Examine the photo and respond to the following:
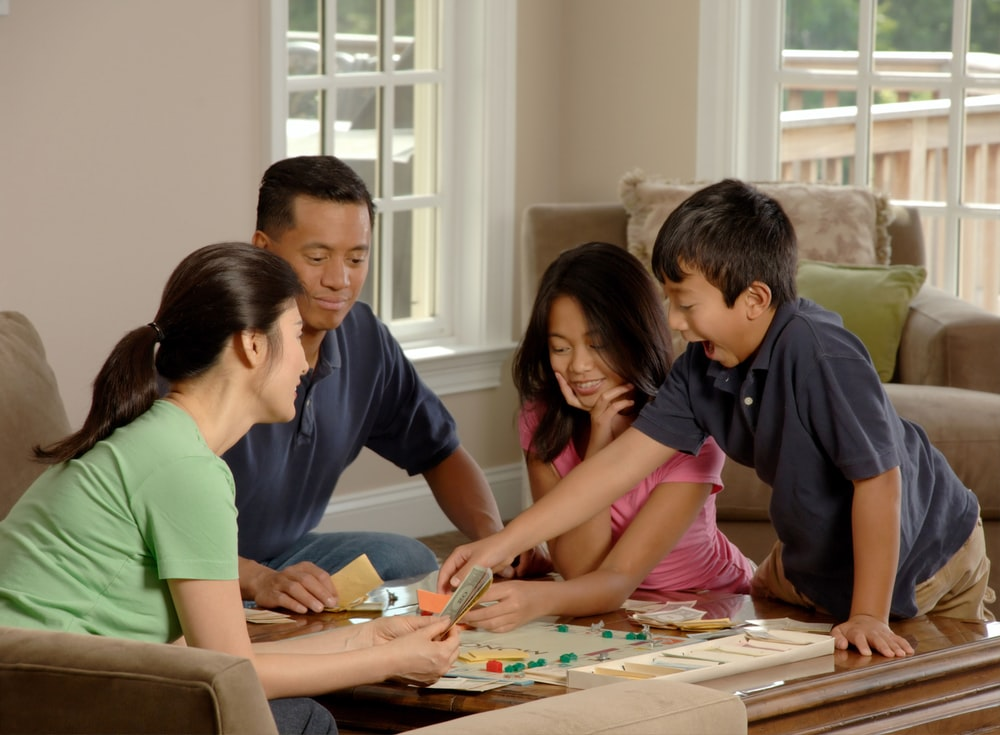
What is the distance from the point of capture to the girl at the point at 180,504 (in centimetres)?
156

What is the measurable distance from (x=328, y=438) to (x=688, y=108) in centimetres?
259

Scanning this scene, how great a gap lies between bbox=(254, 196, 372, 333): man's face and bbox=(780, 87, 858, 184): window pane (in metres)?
2.64

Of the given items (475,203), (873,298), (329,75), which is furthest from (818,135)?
(329,75)

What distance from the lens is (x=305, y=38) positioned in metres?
4.23

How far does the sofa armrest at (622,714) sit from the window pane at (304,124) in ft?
10.1

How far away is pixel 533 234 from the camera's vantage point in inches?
171

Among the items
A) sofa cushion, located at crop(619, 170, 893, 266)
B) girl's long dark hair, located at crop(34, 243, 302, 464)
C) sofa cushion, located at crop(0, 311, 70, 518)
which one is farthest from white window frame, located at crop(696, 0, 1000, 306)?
girl's long dark hair, located at crop(34, 243, 302, 464)

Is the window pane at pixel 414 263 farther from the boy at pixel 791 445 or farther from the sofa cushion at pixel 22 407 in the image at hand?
the boy at pixel 791 445

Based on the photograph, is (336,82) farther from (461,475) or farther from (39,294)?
(461,475)

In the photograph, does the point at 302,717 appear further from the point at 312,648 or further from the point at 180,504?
the point at 180,504

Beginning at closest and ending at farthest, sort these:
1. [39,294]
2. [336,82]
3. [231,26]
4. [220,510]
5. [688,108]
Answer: [220,510] < [39,294] < [231,26] < [336,82] < [688,108]

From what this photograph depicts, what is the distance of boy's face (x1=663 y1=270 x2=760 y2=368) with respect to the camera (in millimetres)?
1995

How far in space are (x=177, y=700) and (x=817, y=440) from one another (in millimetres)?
1049

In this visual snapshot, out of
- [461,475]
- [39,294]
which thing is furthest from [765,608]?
[39,294]
